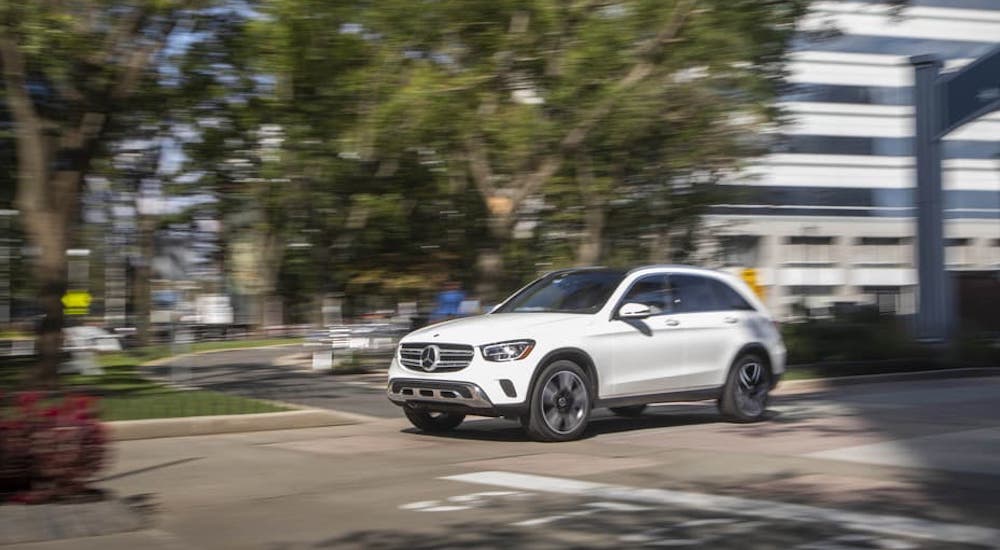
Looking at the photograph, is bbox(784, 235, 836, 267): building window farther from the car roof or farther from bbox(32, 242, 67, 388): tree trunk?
bbox(32, 242, 67, 388): tree trunk

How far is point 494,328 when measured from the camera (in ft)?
38.5

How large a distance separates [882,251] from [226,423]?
2617 inches

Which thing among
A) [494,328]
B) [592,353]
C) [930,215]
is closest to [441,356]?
[494,328]

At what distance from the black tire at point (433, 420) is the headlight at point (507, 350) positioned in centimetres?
156

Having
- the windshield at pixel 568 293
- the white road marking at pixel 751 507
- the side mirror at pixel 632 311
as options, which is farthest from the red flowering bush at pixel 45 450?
the side mirror at pixel 632 311

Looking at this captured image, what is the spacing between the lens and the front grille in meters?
11.6

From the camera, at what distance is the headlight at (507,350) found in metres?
11.5

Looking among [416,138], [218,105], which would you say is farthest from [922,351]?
[218,105]

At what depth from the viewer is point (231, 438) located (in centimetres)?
1283

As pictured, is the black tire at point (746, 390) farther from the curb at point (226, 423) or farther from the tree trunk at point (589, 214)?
the tree trunk at point (589, 214)

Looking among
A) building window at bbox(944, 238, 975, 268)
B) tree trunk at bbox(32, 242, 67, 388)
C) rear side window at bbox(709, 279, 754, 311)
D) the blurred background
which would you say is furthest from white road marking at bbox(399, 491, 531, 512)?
building window at bbox(944, 238, 975, 268)

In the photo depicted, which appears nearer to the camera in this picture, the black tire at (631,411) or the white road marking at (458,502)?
the white road marking at (458,502)

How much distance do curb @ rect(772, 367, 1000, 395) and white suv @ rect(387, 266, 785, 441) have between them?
523 centimetres

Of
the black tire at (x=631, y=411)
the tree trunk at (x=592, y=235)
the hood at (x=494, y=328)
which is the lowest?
the black tire at (x=631, y=411)
